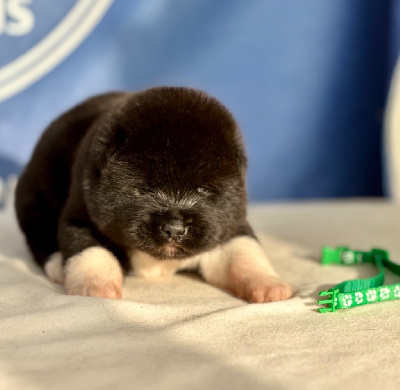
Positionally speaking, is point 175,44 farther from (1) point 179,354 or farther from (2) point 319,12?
(1) point 179,354

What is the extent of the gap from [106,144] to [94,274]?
20.9 inches

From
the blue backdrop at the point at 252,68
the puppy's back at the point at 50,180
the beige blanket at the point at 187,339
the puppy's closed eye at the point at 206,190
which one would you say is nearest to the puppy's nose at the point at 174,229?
the puppy's closed eye at the point at 206,190

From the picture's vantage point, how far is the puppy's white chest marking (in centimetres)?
273

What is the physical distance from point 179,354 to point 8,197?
3105 mm


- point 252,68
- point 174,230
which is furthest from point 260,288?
point 252,68

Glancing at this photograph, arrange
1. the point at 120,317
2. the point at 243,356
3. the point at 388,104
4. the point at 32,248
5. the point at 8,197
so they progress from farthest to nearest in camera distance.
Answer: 1. the point at 388,104
2. the point at 8,197
3. the point at 32,248
4. the point at 120,317
5. the point at 243,356

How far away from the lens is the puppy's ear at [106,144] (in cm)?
243

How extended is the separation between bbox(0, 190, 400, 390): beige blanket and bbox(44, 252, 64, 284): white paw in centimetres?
4

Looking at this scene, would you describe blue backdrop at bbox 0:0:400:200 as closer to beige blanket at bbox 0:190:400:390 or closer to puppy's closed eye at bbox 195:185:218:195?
beige blanket at bbox 0:190:400:390

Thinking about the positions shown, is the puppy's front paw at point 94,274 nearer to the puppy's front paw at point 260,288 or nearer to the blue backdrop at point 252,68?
the puppy's front paw at point 260,288

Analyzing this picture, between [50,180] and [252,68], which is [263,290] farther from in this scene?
[252,68]

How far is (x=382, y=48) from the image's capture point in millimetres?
5078

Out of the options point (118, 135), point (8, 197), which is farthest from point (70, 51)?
point (118, 135)

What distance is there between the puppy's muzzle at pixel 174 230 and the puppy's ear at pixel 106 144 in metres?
0.37
